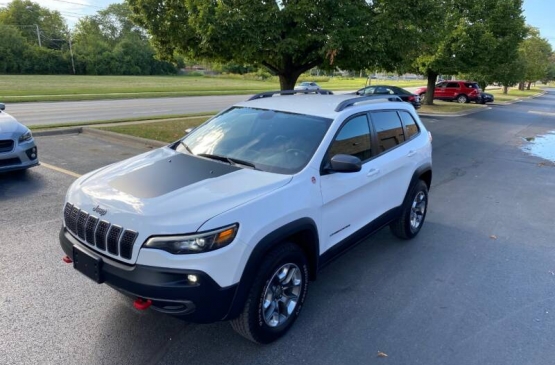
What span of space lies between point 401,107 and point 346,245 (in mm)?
2049

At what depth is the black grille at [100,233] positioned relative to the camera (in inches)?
100.0

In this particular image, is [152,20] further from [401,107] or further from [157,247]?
[157,247]

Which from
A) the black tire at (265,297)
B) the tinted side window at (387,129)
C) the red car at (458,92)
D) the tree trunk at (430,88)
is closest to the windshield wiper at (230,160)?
the black tire at (265,297)

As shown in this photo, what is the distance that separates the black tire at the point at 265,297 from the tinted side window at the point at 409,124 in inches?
99.1

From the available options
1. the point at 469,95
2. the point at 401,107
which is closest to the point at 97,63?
the point at 469,95

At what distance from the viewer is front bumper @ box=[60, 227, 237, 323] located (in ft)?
7.97

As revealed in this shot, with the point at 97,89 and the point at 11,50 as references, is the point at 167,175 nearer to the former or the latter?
the point at 97,89

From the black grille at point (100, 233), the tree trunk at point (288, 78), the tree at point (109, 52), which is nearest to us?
the black grille at point (100, 233)

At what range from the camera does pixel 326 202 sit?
10.7 ft

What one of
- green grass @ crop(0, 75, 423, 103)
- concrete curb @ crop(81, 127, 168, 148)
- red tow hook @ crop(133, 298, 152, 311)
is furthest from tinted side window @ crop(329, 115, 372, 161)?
green grass @ crop(0, 75, 423, 103)

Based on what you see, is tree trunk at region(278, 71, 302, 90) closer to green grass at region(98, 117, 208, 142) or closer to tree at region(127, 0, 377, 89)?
tree at region(127, 0, 377, 89)

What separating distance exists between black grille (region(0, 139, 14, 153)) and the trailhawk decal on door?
443 cm

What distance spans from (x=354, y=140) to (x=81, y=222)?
2.41 metres

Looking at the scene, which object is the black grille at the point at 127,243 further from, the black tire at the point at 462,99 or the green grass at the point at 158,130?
the black tire at the point at 462,99
